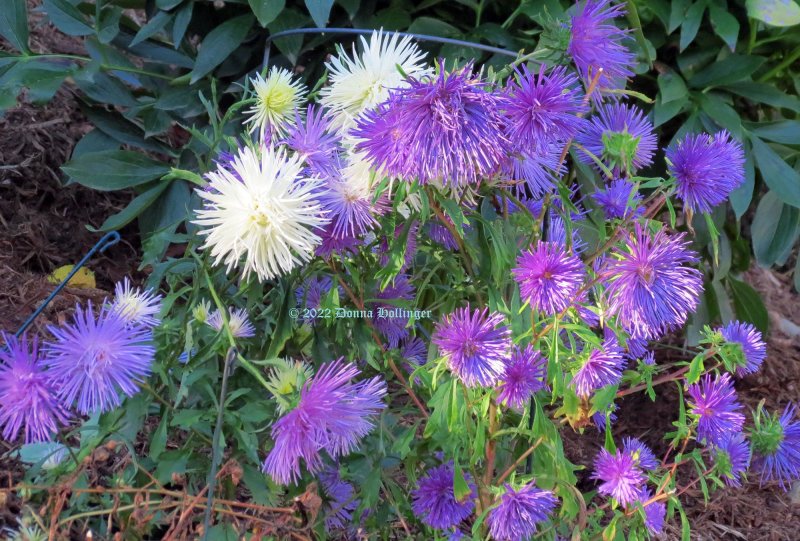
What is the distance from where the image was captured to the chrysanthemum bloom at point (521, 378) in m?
0.85

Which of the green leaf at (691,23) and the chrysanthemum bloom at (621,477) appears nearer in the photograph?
the chrysanthemum bloom at (621,477)

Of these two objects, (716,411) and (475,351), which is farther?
(716,411)

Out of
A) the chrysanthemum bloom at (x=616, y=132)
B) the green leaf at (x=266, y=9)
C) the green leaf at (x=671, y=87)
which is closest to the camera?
the chrysanthemum bloom at (x=616, y=132)

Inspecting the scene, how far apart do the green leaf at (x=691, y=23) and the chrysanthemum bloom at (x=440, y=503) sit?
1131 mm

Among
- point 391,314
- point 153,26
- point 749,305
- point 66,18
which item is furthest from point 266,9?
point 749,305

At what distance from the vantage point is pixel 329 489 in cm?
103

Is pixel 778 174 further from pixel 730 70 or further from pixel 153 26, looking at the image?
pixel 153 26

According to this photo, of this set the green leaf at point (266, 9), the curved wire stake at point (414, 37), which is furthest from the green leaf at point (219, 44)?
the curved wire stake at point (414, 37)

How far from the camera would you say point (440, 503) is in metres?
0.97

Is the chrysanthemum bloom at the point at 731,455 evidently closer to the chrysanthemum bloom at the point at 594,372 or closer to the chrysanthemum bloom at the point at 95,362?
the chrysanthemum bloom at the point at 594,372

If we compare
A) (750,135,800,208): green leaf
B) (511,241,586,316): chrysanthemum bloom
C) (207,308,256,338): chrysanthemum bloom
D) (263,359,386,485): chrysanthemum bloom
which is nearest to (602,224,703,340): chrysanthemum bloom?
(511,241,586,316): chrysanthemum bloom

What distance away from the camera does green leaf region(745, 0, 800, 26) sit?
64.9 inches

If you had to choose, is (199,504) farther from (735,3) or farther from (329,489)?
(735,3)

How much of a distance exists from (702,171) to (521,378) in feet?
0.95
